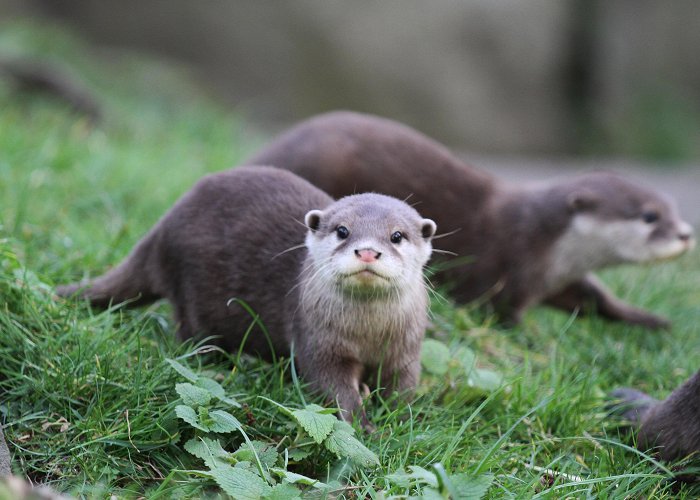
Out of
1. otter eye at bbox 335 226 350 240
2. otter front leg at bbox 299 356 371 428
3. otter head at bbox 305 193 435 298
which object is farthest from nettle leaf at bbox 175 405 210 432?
otter eye at bbox 335 226 350 240

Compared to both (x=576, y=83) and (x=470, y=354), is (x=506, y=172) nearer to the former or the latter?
(x=576, y=83)

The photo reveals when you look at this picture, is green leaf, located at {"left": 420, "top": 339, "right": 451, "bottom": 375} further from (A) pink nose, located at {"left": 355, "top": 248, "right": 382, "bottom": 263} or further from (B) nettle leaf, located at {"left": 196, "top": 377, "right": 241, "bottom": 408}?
(B) nettle leaf, located at {"left": 196, "top": 377, "right": 241, "bottom": 408}

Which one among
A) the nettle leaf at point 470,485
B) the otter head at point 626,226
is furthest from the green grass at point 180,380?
the otter head at point 626,226

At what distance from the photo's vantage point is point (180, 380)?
254cm

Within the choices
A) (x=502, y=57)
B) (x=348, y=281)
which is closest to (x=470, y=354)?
(x=348, y=281)

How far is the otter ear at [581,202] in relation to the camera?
4.12 metres

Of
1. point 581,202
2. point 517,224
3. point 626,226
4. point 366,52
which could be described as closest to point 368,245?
point 517,224

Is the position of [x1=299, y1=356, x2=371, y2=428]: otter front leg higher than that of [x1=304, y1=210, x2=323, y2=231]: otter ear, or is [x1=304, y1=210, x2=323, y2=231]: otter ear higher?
[x1=304, y1=210, x2=323, y2=231]: otter ear

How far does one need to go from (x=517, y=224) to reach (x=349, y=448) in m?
2.13

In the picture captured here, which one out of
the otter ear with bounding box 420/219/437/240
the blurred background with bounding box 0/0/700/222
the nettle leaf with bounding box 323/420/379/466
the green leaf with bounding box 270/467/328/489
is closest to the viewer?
the green leaf with bounding box 270/467/328/489

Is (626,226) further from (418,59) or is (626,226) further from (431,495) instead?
(418,59)

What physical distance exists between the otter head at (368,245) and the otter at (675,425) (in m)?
0.86

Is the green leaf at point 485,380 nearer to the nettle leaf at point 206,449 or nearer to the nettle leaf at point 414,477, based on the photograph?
the nettle leaf at point 414,477

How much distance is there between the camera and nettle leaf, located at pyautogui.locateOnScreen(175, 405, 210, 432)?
2.29m
